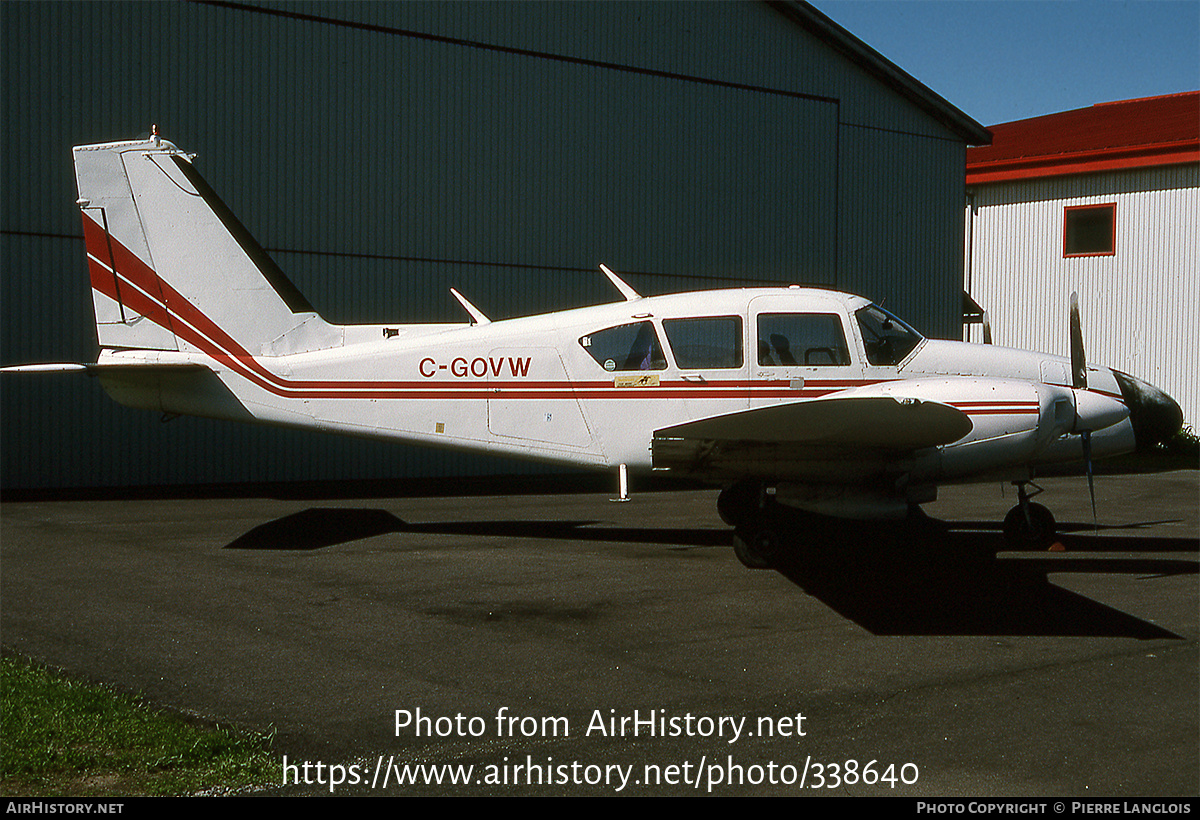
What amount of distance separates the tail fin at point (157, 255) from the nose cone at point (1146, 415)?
7.67 m

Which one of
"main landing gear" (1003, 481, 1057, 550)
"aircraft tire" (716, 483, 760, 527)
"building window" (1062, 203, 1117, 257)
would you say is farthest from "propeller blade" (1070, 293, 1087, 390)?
"building window" (1062, 203, 1117, 257)

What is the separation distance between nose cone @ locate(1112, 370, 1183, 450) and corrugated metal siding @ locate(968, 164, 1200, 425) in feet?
51.5

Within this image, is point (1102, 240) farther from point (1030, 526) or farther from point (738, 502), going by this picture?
point (738, 502)

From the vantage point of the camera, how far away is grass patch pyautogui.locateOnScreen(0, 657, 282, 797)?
414cm

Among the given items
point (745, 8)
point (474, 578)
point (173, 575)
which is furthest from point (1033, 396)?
point (745, 8)

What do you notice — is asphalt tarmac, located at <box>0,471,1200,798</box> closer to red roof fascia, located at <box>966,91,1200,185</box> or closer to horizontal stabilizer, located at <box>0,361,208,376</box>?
horizontal stabilizer, located at <box>0,361,208,376</box>

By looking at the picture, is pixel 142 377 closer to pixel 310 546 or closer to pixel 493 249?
pixel 310 546

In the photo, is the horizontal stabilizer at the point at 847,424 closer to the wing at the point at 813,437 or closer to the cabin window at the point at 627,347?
the wing at the point at 813,437

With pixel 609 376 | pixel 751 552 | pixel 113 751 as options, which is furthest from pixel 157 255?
pixel 113 751

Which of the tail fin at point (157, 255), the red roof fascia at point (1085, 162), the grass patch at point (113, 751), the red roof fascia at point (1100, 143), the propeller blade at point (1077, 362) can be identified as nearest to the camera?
the grass patch at point (113, 751)

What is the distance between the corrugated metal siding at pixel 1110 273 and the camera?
Answer: 910 inches

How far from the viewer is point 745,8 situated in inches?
746

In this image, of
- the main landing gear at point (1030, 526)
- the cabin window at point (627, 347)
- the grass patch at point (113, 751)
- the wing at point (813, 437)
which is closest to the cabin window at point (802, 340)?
the cabin window at point (627, 347)

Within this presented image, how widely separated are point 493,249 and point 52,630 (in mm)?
11216
